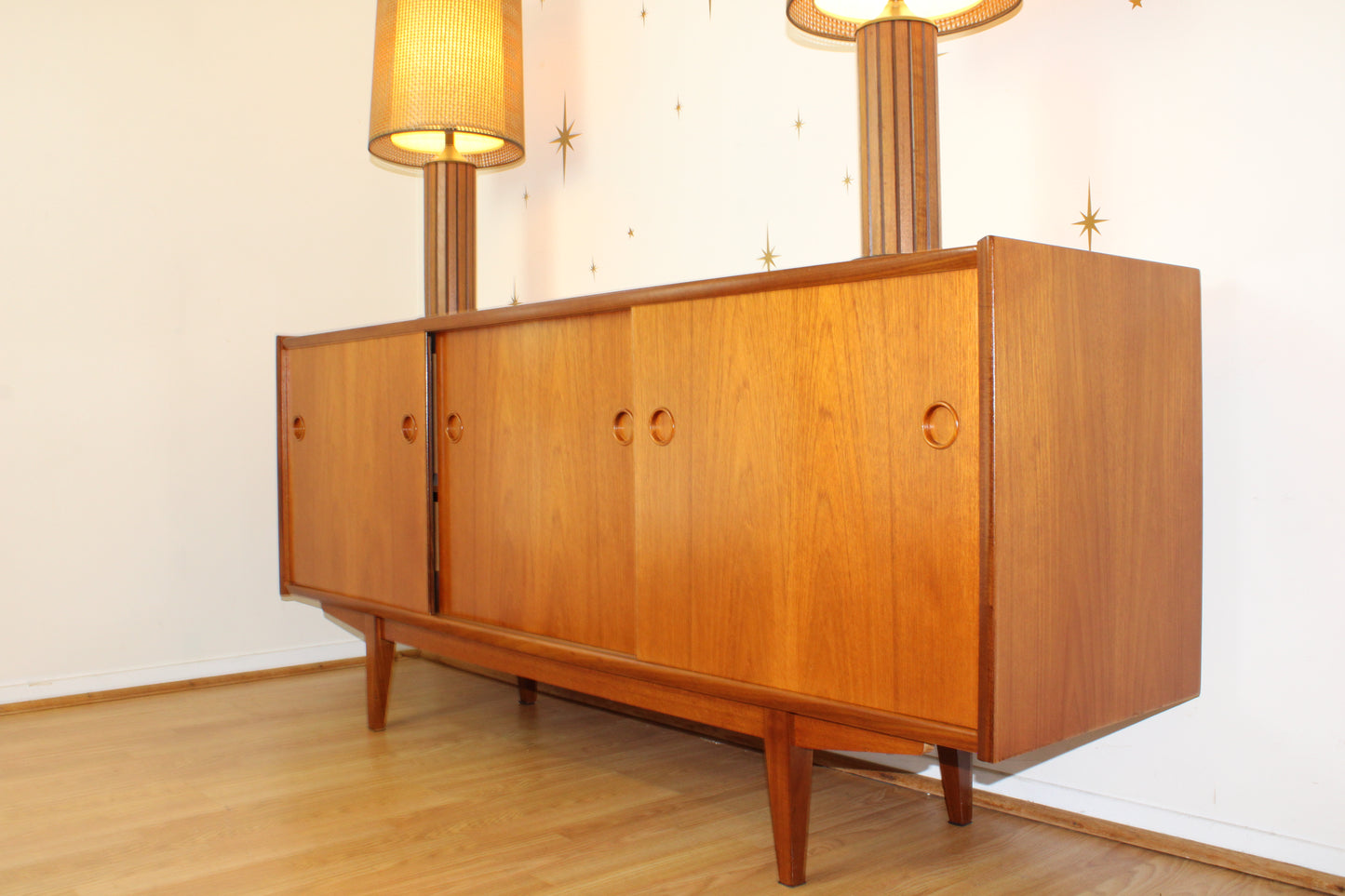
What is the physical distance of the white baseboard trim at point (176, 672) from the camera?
2152 millimetres

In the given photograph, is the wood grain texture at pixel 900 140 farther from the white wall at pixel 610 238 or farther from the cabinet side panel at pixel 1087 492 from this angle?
the white wall at pixel 610 238

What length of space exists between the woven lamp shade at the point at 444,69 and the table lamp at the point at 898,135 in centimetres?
93

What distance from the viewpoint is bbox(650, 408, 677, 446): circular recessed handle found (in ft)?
4.30

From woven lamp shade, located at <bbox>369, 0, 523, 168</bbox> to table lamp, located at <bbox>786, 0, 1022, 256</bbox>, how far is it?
928 mm

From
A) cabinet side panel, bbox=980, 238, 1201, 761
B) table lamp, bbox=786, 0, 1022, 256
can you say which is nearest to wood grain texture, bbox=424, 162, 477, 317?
table lamp, bbox=786, 0, 1022, 256

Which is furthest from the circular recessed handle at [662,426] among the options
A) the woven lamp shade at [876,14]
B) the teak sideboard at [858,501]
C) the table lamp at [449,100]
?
the table lamp at [449,100]

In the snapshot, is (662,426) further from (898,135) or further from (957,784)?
(957,784)

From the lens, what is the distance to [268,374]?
249cm

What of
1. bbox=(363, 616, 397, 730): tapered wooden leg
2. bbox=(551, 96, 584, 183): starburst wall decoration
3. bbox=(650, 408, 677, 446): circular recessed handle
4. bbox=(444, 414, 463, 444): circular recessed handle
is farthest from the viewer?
bbox=(551, 96, 584, 183): starburst wall decoration

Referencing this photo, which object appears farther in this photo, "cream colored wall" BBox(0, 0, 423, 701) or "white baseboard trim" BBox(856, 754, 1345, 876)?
"cream colored wall" BBox(0, 0, 423, 701)

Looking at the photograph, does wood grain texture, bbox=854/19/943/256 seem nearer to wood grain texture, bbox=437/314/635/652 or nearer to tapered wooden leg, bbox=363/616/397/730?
wood grain texture, bbox=437/314/635/652

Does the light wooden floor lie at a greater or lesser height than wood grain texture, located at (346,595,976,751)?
lesser

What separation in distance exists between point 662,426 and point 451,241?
2.86ft

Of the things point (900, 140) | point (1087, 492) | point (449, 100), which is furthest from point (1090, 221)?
point (449, 100)
